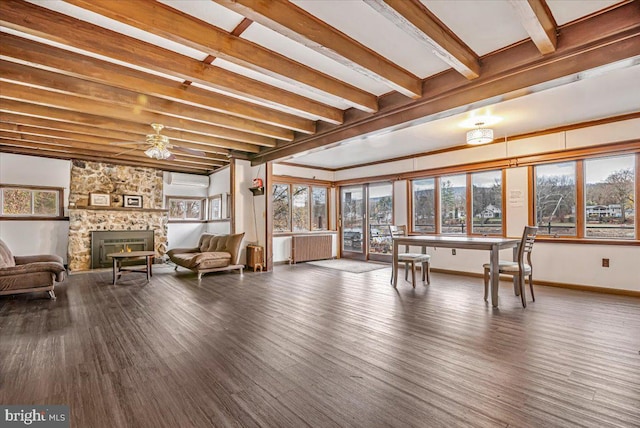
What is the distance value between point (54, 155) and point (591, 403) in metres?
9.60

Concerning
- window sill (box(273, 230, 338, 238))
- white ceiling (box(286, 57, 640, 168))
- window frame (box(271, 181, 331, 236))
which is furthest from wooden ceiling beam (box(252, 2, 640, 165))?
window sill (box(273, 230, 338, 238))

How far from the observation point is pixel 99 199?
24.9ft

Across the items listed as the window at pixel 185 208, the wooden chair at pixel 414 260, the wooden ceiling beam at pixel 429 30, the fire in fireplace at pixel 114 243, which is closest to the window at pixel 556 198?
the wooden chair at pixel 414 260

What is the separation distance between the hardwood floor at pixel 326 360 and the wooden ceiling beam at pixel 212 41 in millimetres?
2534

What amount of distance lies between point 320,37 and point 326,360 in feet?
8.41

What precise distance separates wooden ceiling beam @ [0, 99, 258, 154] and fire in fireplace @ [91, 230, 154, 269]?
9.48 feet

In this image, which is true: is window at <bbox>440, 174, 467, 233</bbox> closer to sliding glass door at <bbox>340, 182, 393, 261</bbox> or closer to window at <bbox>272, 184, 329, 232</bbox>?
sliding glass door at <bbox>340, 182, 393, 261</bbox>

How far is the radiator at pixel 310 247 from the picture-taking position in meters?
7.79

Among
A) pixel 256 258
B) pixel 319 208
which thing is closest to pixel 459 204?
pixel 319 208

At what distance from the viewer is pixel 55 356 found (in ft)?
8.20

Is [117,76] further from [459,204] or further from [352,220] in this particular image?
[352,220]

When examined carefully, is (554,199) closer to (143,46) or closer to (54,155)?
(143,46)

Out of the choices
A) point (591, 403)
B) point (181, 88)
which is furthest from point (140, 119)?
point (591, 403)

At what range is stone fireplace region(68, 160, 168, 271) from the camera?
23.7 ft
